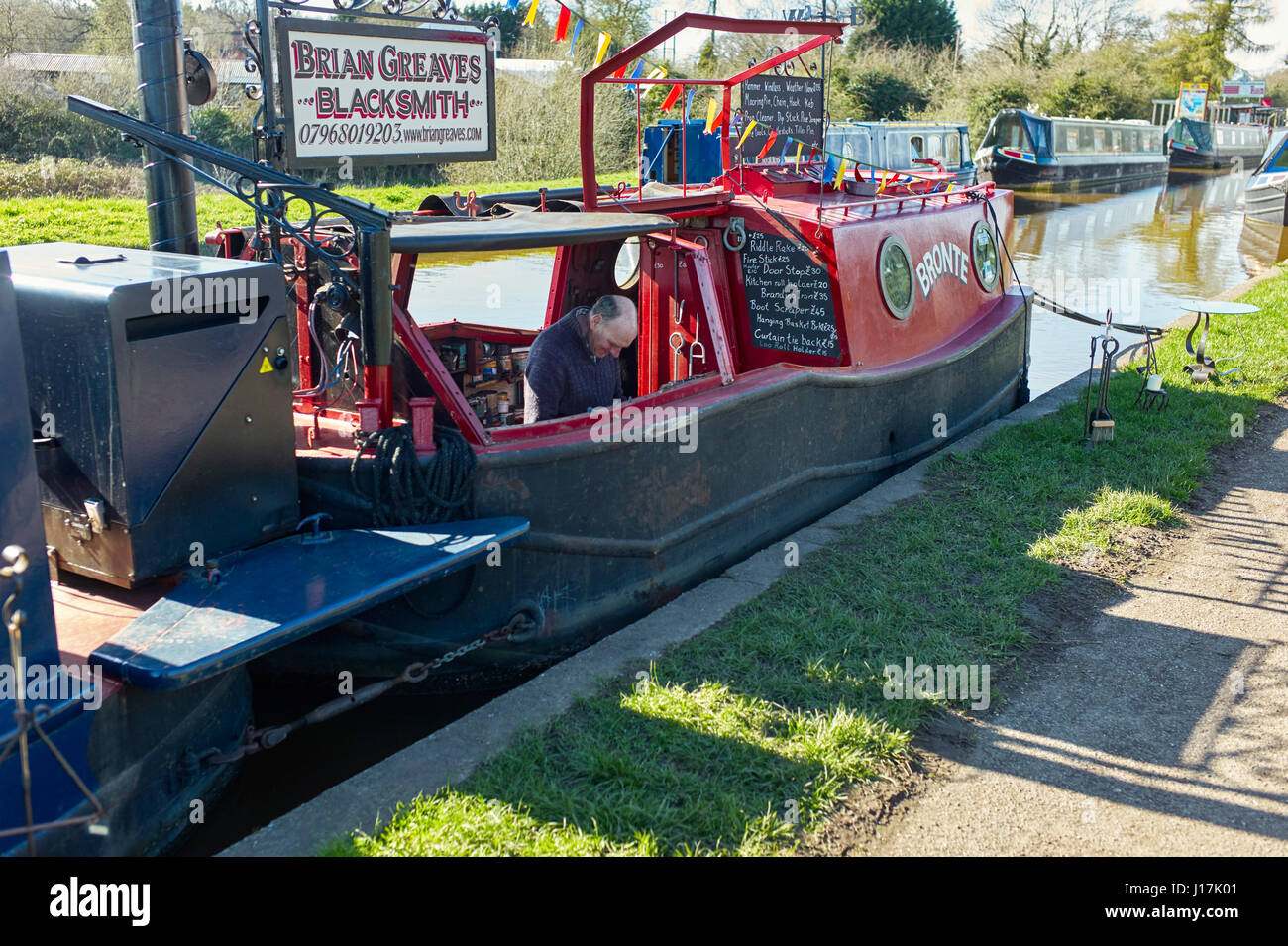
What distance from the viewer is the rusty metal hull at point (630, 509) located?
505 centimetres

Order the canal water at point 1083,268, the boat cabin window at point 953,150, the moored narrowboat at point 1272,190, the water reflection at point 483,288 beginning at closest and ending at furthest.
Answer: the water reflection at point 483,288 < the canal water at point 1083,268 < the boat cabin window at point 953,150 < the moored narrowboat at point 1272,190

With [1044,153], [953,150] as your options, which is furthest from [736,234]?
[1044,153]

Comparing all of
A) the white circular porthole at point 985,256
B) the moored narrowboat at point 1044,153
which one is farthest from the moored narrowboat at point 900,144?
the white circular porthole at point 985,256

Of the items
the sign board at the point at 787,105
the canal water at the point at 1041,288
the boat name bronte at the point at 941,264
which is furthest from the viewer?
the sign board at the point at 787,105

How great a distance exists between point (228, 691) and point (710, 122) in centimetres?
507

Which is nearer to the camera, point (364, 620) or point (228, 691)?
point (228, 691)

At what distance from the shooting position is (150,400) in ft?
13.0

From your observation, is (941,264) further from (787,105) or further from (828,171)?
(828,171)

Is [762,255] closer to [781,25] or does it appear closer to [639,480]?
[781,25]

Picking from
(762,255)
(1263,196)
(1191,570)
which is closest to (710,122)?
(762,255)

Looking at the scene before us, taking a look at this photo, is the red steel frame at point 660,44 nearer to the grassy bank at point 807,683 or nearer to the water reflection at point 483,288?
the grassy bank at point 807,683

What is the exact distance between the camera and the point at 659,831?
145 inches

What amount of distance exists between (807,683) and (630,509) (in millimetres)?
1384

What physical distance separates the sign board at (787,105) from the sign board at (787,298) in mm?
2130
